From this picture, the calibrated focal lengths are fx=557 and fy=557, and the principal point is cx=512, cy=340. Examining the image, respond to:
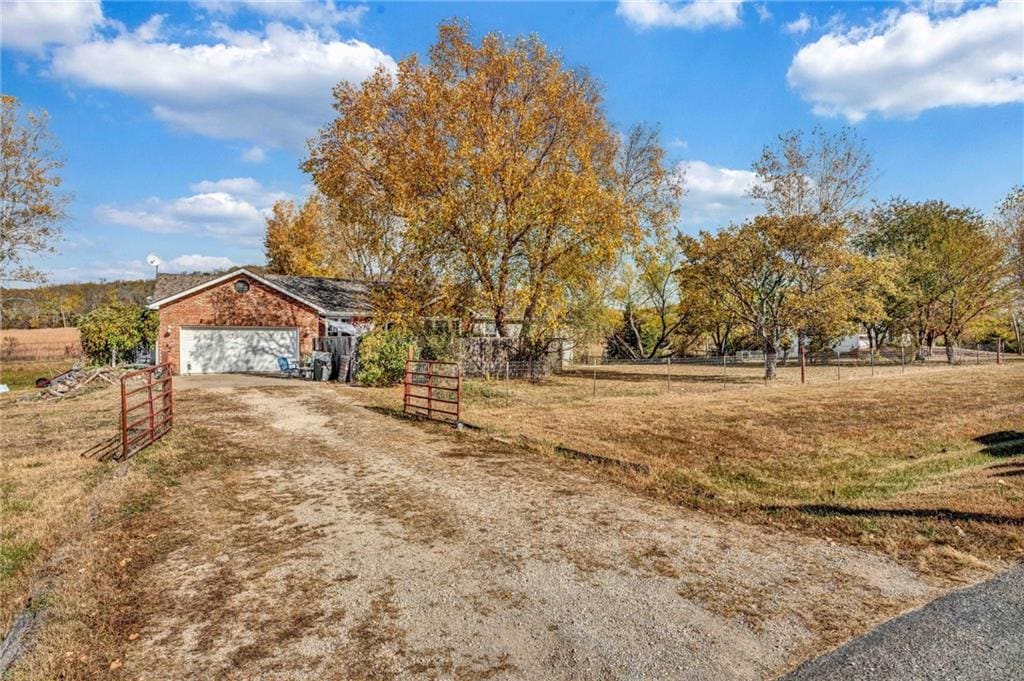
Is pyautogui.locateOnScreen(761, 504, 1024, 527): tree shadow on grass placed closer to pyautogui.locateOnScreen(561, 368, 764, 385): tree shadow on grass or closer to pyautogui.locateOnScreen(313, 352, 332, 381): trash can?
pyautogui.locateOnScreen(561, 368, 764, 385): tree shadow on grass

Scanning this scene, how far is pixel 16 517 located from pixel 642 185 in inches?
1277

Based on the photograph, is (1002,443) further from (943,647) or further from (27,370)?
(27,370)

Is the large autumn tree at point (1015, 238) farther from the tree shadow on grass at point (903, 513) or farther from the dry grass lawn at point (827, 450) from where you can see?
the tree shadow on grass at point (903, 513)

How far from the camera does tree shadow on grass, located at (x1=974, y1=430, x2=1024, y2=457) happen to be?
898 cm

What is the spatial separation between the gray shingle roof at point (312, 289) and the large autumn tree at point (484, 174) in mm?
4454

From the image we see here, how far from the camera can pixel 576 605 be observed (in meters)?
4.18

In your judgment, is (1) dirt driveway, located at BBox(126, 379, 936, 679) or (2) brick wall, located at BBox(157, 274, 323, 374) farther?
(2) brick wall, located at BBox(157, 274, 323, 374)

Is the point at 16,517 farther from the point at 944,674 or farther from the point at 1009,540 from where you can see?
the point at 1009,540

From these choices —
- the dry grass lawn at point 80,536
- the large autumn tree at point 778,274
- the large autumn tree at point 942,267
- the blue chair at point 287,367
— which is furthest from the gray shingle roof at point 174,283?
the large autumn tree at point 942,267

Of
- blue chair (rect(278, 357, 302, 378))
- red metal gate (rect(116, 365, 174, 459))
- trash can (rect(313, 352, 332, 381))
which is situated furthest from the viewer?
blue chair (rect(278, 357, 302, 378))

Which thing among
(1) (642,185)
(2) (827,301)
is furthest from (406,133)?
(2) (827,301)

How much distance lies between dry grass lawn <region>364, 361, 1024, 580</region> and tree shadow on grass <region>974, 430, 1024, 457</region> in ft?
0.12

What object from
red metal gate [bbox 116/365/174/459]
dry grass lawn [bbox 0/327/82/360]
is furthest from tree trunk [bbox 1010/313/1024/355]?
dry grass lawn [bbox 0/327/82/360]

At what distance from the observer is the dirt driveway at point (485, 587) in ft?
11.5
